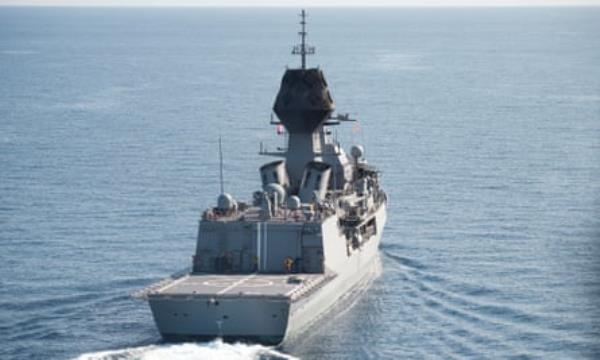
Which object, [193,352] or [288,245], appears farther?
[288,245]

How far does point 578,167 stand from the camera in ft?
397

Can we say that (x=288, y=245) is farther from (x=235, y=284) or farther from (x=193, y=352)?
(x=193, y=352)

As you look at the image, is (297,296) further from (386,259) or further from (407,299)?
(386,259)

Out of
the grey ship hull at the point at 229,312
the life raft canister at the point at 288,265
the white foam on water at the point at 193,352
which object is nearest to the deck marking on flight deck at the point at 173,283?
the grey ship hull at the point at 229,312

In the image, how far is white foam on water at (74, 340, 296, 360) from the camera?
6600 cm

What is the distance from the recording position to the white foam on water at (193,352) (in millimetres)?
66000

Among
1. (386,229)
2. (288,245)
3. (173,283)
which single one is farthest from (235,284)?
(386,229)

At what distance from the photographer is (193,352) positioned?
66.8 m

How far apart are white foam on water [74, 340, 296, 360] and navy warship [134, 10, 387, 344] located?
1065 mm

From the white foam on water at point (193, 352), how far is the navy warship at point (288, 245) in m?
1.06

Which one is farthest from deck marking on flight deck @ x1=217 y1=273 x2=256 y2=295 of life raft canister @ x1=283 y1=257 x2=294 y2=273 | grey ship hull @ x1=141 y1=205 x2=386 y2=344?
life raft canister @ x1=283 y1=257 x2=294 y2=273

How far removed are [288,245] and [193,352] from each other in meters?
13.1

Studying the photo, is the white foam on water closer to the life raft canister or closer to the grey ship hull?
the grey ship hull

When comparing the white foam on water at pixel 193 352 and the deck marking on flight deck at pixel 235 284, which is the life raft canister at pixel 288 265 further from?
the white foam on water at pixel 193 352
